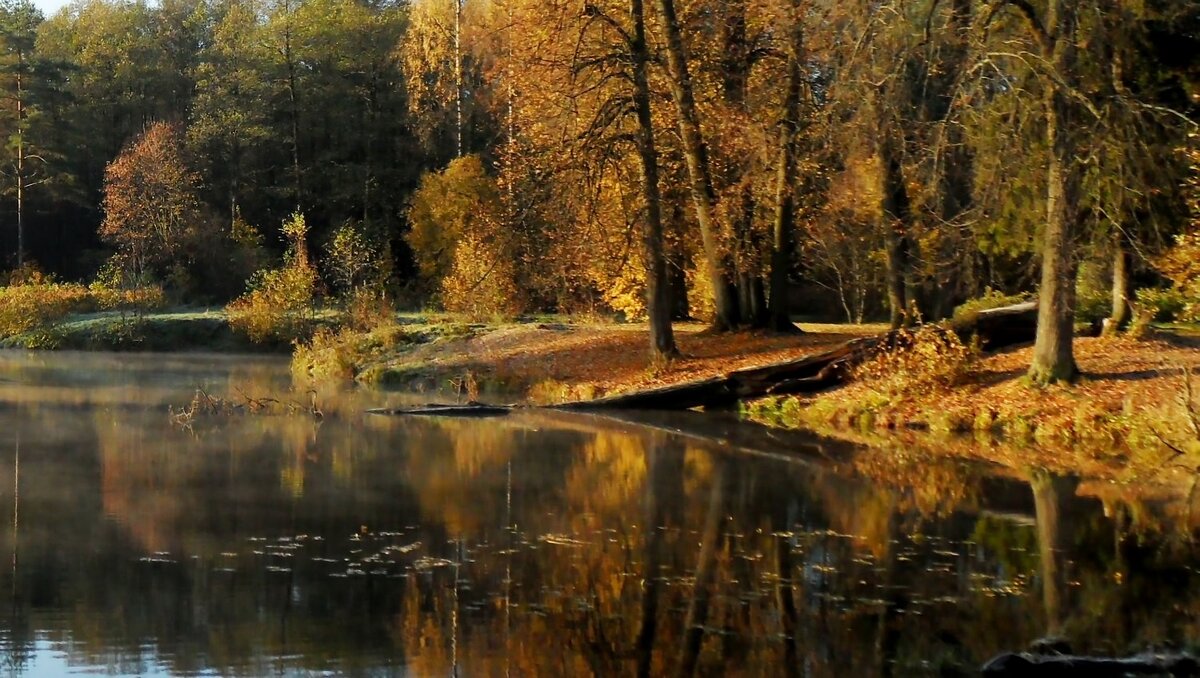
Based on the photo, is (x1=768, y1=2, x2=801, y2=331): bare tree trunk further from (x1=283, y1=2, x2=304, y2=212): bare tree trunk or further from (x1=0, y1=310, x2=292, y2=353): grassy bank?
(x1=283, y1=2, x2=304, y2=212): bare tree trunk

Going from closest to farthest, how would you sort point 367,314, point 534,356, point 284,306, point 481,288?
point 534,356 < point 367,314 < point 481,288 < point 284,306

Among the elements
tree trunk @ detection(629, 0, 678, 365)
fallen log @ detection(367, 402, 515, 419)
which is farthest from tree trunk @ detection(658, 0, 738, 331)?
fallen log @ detection(367, 402, 515, 419)

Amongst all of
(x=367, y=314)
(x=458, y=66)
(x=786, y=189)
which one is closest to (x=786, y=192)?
(x=786, y=189)

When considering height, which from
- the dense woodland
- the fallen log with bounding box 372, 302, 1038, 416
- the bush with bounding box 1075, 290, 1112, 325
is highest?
the dense woodland

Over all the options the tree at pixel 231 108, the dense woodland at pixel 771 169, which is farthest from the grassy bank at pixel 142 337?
the tree at pixel 231 108

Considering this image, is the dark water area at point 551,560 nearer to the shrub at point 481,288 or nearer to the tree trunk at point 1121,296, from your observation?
the tree trunk at point 1121,296

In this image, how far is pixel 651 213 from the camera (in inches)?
1112

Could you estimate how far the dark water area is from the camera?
29.8 ft

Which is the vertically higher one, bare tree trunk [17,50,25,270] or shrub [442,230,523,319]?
bare tree trunk [17,50,25,270]

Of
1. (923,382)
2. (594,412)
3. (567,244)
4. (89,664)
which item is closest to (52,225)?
(567,244)

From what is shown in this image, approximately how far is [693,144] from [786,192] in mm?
2343

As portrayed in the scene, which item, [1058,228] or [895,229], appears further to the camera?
Answer: [895,229]

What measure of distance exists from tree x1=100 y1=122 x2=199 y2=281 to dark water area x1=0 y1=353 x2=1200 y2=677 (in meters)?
35.8

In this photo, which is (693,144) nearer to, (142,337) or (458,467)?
(458,467)
